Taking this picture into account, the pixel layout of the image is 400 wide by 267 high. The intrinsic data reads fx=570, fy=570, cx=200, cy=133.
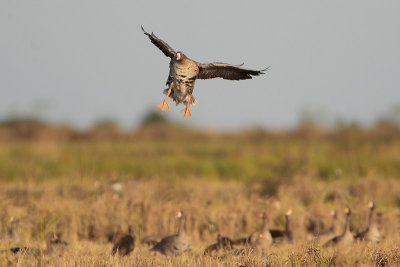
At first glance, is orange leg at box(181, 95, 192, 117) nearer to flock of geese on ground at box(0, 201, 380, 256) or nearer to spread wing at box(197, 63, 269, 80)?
spread wing at box(197, 63, 269, 80)

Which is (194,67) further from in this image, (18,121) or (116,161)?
(18,121)

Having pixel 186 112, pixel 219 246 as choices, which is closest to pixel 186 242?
pixel 219 246

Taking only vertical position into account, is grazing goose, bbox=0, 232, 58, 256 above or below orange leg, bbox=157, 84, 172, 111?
below

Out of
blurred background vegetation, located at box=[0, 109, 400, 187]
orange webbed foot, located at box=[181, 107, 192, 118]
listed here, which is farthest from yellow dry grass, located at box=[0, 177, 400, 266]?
orange webbed foot, located at box=[181, 107, 192, 118]

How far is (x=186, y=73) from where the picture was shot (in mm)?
8039

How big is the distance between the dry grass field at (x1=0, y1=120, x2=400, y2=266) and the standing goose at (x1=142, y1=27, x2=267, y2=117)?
7.46 ft

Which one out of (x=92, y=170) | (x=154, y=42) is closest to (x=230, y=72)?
(x=154, y=42)

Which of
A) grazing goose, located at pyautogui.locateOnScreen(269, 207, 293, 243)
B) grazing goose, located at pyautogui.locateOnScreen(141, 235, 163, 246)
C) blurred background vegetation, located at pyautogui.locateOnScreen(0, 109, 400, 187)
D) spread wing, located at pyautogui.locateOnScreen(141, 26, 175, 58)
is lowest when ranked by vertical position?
grazing goose, located at pyautogui.locateOnScreen(141, 235, 163, 246)

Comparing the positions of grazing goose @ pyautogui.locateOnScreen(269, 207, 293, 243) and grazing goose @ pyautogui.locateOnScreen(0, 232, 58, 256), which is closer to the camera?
grazing goose @ pyautogui.locateOnScreen(0, 232, 58, 256)

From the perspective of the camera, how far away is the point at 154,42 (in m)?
8.16

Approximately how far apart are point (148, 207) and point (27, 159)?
982 cm

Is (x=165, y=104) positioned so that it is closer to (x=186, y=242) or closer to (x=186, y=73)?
(x=186, y=73)

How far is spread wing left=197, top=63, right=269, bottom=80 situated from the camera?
26.9 feet

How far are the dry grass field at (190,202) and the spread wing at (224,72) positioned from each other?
101 inches
